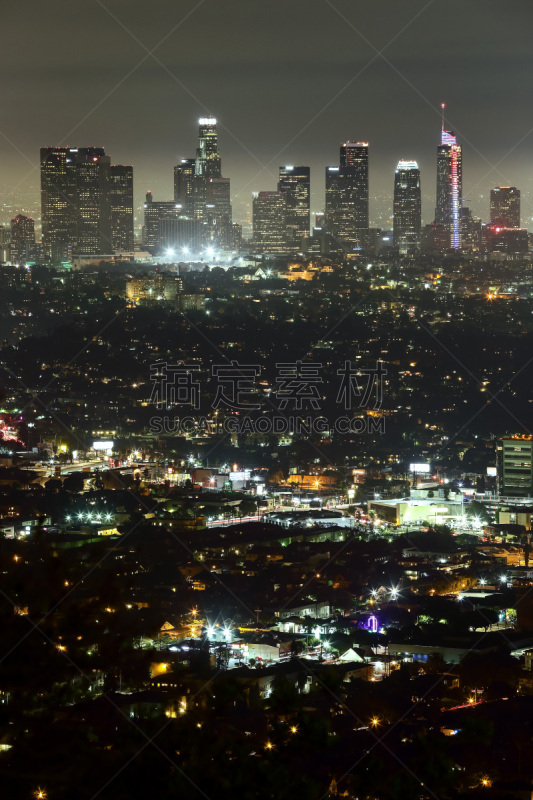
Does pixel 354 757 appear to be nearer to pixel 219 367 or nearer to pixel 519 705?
pixel 519 705

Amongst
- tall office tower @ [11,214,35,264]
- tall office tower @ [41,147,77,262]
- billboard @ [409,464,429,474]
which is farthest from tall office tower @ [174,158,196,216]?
billboard @ [409,464,429,474]

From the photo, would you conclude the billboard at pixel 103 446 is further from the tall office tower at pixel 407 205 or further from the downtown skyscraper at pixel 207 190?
the tall office tower at pixel 407 205

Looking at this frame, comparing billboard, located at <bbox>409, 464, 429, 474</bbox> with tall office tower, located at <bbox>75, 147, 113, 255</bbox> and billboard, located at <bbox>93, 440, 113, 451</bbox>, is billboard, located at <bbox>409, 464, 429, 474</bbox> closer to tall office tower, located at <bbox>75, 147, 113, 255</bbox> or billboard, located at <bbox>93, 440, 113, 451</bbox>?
billboard, located at <bbox>93, 440, 113, 451</bbox>

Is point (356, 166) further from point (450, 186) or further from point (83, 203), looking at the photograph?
point (83, 203)

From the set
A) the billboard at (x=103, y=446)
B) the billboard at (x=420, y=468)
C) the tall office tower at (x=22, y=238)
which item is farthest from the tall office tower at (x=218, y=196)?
the billboard at (x=420, y=468)

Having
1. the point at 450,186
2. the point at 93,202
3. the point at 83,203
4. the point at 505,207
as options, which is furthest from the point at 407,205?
the point at 83,203

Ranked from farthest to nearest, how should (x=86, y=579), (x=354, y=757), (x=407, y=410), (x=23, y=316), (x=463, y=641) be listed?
(x=23, y=316) → (x=407, y=410) → (x=463, y=641) → (x=354, y=757) → (x=86, y=579)

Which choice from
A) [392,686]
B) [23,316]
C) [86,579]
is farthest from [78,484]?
[23,316]
